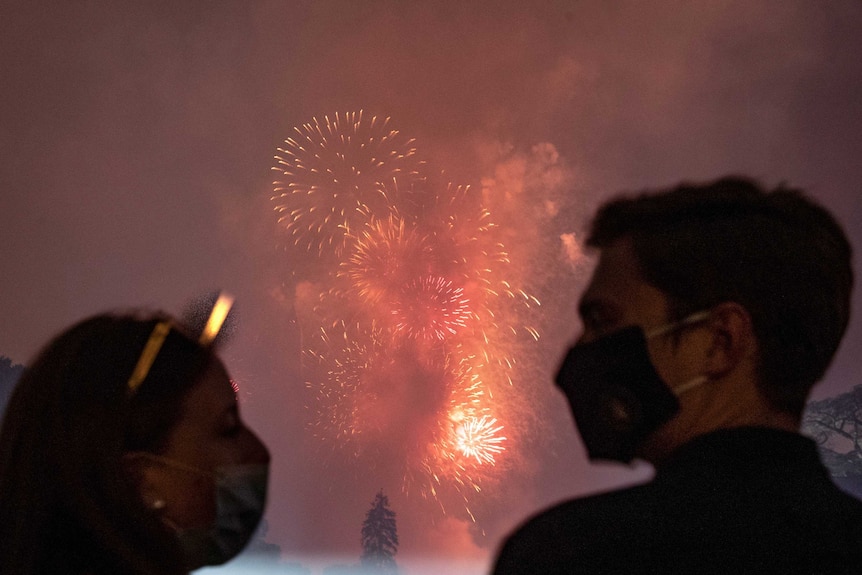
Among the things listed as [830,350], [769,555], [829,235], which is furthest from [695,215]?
[769,555]

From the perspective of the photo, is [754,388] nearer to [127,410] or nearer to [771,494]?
[771,494]

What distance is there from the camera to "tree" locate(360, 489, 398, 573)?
5.55m

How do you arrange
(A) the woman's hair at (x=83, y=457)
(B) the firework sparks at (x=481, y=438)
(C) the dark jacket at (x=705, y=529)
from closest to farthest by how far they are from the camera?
(C) the dark jacket at (x=705, y=529)
(A) the woman's hair at (x=83, y=457)
(B) the firework sparks at (x=481, y=438)

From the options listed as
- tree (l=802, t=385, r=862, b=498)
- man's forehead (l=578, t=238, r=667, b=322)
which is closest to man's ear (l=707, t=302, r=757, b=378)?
man's forehead (l=578, t=238, r=667, b=322)

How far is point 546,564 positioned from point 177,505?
789 mm

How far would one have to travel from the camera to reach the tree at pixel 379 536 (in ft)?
18.2

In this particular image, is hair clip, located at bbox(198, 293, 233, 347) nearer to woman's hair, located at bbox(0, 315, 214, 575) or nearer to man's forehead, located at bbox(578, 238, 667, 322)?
woman's hair, located at bbox(0, 315, 214, 575)

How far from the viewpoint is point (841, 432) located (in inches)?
185

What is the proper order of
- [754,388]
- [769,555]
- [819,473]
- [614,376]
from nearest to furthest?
[769,555]
[819,473]
[754,388]
[614,376]

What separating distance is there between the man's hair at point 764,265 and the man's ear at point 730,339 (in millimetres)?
13

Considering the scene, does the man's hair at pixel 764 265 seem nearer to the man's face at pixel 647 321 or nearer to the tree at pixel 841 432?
the man's face at pixel 647 321

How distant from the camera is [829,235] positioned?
1529 mm

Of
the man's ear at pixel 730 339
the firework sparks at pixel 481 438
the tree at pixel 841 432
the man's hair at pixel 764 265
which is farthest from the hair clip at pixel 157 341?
the tree at pixel 841 432

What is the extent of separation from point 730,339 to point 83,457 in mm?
1113
